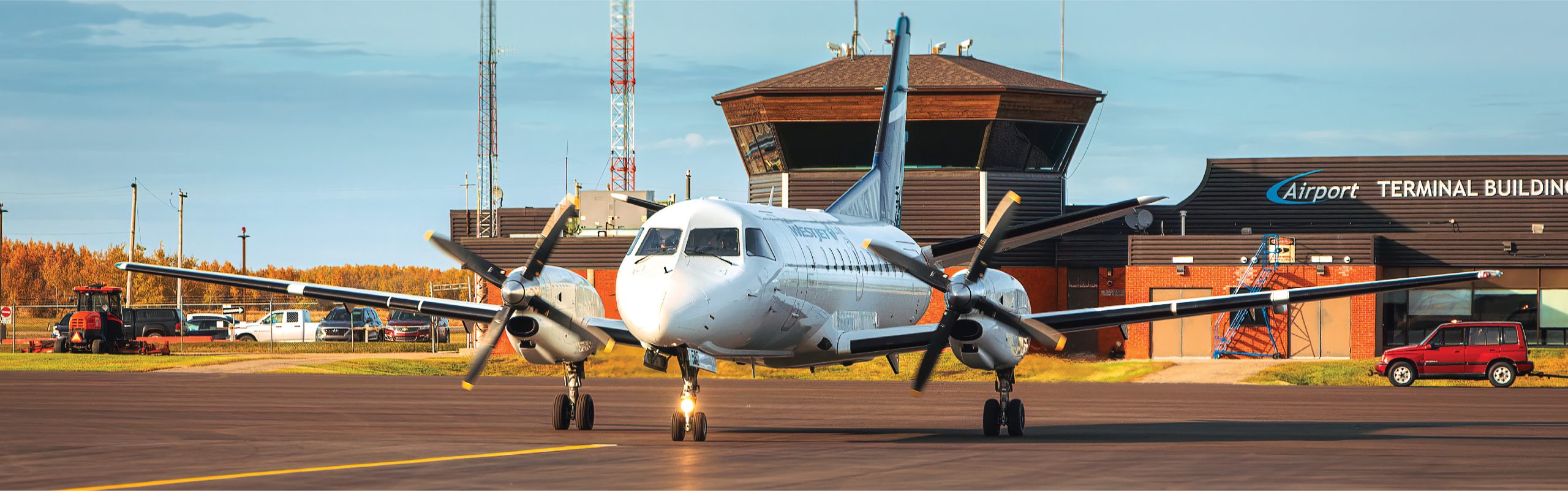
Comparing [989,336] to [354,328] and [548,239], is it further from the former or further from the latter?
[354,328]

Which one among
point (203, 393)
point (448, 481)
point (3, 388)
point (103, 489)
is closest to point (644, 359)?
point (448, 481)

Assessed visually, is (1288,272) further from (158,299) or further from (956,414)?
(158,299)

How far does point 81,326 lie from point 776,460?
4789 centimetres

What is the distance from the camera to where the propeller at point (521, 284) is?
74.2 ft

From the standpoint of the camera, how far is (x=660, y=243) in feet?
66.5

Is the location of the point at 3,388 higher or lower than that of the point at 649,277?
lower

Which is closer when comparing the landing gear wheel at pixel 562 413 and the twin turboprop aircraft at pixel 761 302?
the twin turboprop aircraft at pixel 761 302

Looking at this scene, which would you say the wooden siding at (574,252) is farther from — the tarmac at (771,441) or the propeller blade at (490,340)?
the propeller blade at (490,340)

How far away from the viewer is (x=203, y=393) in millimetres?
33781

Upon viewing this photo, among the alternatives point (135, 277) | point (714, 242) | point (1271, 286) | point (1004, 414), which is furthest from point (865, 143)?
point (135, 277)

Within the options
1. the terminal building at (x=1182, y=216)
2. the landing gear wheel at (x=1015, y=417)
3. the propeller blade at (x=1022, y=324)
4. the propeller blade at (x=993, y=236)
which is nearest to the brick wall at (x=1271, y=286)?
the terminal building at (x=1182, y=216)

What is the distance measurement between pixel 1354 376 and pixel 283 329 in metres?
51.7

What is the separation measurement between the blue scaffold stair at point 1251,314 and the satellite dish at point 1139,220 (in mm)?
4583

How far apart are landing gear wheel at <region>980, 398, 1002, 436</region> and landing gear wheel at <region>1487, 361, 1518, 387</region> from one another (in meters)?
24.1
